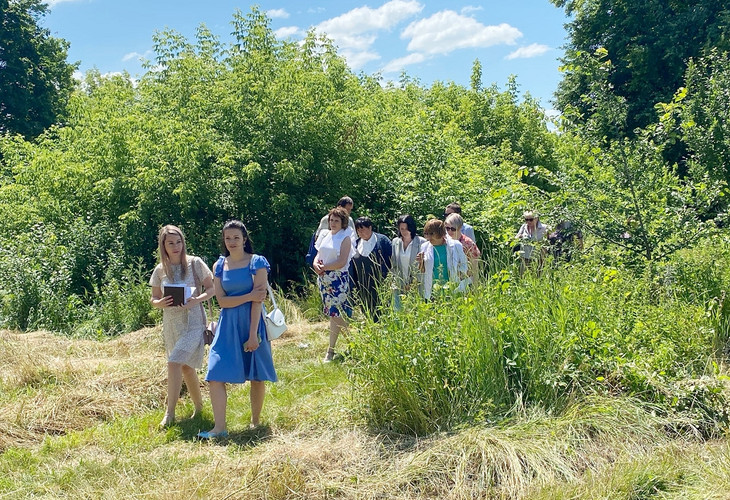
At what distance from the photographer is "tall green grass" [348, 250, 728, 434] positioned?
14.9 feet

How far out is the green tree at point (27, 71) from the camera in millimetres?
25297

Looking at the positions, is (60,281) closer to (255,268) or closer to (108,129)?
(108,129)

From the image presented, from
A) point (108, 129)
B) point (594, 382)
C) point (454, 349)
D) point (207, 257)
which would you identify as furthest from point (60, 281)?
point (594, 382)

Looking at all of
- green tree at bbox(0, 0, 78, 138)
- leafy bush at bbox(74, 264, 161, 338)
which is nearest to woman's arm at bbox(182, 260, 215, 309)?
leafy bush at bbox(74, 264, 161, 338)

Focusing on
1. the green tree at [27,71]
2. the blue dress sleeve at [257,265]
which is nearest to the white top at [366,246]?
the blue dress sleeve at [257,265]

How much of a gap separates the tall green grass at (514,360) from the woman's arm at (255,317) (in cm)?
79

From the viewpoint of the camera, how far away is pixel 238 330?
16.6ft

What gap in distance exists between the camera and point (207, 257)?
10.7m

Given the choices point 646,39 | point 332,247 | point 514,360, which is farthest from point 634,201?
point 646,39

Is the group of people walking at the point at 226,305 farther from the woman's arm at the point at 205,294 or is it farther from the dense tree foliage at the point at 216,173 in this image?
the dense tree foliage at the point at 216,173

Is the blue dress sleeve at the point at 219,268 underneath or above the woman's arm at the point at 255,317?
above

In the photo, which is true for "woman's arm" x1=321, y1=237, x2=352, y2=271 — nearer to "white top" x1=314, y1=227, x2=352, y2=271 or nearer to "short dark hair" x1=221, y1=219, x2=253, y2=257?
"white top" x1=314, y1=227, x2=352, y2=271

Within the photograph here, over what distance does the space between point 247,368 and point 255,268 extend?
2.64 feet

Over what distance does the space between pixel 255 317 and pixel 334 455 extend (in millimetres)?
1326
